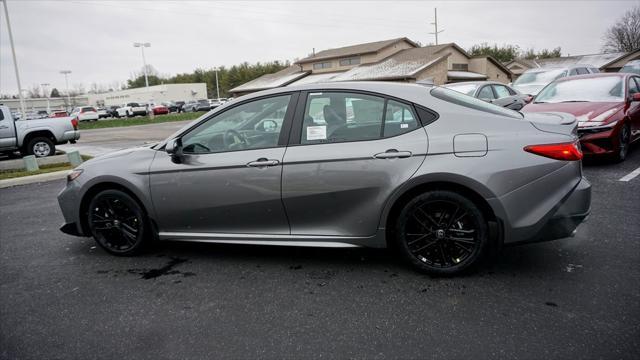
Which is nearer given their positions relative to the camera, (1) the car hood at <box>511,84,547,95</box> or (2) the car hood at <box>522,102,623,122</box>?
(2) the car hood at <box>522,102,623,122</box>

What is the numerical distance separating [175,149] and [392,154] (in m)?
1.91

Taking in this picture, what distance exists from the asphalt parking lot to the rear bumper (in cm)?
35

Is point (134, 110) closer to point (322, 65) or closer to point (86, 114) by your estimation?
point (86, 114)

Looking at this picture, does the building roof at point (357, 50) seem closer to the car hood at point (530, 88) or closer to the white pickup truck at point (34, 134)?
the car hood at point (530, 88)


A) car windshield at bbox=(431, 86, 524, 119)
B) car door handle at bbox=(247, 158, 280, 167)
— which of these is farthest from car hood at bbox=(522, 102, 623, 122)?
car door handle at bbox=(247, 158, 280, 167)

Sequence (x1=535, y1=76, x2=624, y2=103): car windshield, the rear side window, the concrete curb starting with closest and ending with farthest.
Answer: the rear side window
(x1=535, y1=76, x2=624, y2=103): car windshield
the concrete curb

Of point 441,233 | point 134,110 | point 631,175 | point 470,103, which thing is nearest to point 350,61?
point 134,110

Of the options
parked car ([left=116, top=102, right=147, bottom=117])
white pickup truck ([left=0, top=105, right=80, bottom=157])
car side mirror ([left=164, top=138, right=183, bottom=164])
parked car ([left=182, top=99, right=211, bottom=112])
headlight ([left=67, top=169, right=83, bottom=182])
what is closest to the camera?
car side mirror ([left=164, top=138, right=183, bottom=164])

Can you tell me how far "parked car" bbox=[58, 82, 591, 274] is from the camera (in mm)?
3238

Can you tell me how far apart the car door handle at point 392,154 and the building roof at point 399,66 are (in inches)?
1173

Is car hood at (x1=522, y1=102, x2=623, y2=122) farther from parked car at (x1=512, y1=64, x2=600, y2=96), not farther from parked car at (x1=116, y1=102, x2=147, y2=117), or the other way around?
parked car at (x1=116, y1=102, x2=147, y2=117)

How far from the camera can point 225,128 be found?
3.92 m

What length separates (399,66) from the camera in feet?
119

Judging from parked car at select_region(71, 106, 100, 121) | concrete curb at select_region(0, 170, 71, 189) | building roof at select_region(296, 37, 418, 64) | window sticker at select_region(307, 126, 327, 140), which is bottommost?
concrete curb at select_region(0, 170, 71, 189)
